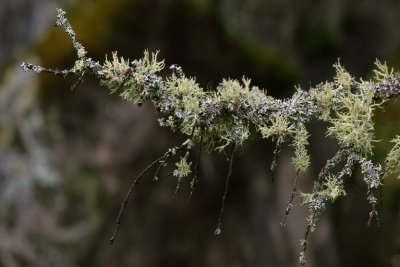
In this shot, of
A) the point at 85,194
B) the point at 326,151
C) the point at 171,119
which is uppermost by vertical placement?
the point at 326,151

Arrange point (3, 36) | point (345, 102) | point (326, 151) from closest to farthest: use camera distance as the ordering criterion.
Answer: point (345, 102) → point (326, 151) → point (3, 36)

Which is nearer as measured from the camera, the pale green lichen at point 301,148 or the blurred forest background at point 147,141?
the pale green lichen at point 301,148

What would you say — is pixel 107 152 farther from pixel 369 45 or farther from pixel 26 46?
pixel 369 45

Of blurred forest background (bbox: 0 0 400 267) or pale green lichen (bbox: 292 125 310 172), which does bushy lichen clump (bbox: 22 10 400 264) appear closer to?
pale green lichen (bbox: 292 125 310 172)

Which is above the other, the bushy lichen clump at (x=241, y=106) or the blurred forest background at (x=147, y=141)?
the blurred forest background at (x=147, y=141)

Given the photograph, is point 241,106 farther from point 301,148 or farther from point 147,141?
point 147,141

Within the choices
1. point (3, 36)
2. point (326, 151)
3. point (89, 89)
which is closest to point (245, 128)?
point (326, 151)

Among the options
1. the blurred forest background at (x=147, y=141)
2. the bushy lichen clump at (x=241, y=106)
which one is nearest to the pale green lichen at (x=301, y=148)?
the bushy lichen clump at (x=241, y=106)

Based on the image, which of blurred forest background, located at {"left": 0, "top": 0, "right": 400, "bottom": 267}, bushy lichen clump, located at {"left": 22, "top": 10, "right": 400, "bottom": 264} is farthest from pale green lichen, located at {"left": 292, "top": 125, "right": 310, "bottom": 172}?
blurred forest background, located at {"left": 0, "top": 0, "right": 400, "bottom": 267}

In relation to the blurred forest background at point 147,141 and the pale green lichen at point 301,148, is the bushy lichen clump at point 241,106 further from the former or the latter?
the blurred forest background at point 147,141
